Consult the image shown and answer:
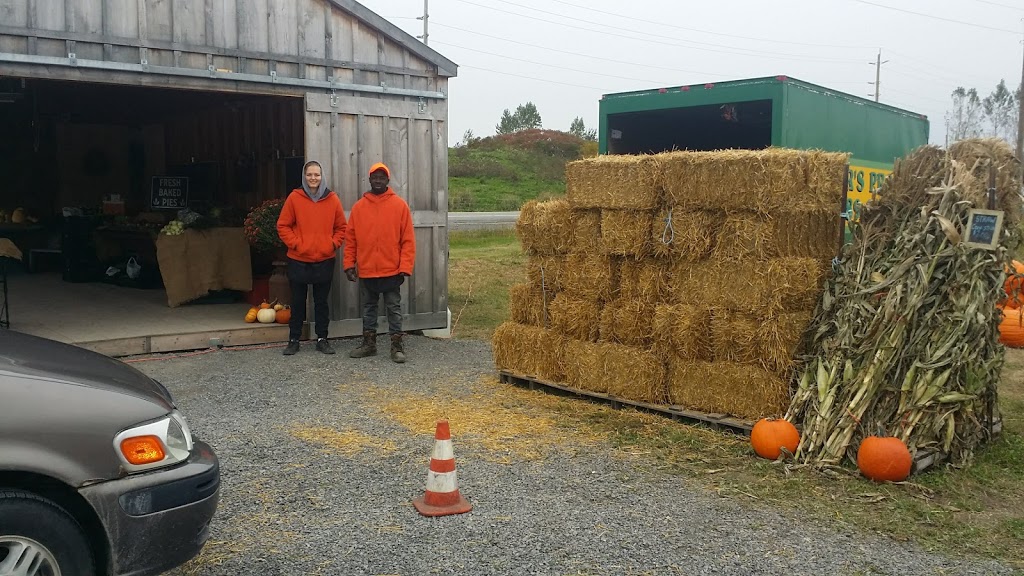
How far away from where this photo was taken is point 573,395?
7.44 metres

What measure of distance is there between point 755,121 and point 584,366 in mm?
4348

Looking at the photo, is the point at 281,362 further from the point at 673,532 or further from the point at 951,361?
the point at 951,361

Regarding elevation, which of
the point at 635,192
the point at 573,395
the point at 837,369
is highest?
the point at 635,192

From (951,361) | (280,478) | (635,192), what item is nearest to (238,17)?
(635,192)

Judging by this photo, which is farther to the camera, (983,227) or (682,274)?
(682,274)

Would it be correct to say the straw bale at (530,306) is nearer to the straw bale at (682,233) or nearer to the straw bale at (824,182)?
the straw bale at (682,233)

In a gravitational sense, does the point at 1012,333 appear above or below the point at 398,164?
below

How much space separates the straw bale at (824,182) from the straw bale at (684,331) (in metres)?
1.09

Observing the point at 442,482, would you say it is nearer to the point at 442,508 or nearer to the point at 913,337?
the point at 442,508

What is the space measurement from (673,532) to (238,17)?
7121mm

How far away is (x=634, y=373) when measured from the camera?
22.4 ft

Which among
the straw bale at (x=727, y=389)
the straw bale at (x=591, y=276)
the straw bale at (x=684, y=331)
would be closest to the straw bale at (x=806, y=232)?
the straw bale at (x=684, y=331)

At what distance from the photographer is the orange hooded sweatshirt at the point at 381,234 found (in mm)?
8633

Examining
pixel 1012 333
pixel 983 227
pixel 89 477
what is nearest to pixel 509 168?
pixel 1012 333
